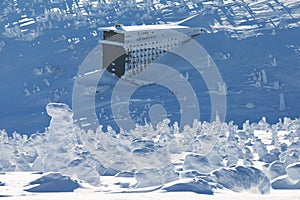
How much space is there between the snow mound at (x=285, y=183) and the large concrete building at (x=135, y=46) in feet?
121

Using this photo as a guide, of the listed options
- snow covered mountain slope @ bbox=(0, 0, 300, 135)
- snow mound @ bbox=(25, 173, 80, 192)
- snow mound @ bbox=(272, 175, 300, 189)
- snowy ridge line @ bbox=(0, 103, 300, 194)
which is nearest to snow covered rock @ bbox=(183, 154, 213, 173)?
snowy ridge line @ bbox=(0, 103, 300, 194)

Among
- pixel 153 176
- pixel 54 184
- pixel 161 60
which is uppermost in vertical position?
pixel 54 184

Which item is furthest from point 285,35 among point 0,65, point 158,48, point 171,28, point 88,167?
point 88,167

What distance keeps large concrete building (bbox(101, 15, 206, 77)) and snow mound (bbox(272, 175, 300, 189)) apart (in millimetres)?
36897

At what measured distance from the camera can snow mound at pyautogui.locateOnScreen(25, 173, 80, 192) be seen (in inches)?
1060

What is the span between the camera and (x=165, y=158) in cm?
3147

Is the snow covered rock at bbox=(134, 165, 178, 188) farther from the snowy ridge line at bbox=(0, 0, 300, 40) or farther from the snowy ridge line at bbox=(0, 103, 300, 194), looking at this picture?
the snowy ridge line at bbox=(0, 0, 300, 40)

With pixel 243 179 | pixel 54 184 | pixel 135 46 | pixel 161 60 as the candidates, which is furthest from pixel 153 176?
pixel 161 60

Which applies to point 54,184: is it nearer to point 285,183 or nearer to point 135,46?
point 285,183

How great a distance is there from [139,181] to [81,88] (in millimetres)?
48113

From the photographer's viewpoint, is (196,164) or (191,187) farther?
(196,164)

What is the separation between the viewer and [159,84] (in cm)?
7306

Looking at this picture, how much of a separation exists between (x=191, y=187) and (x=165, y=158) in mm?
6619

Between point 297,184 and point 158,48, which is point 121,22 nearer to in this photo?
point 158,48
